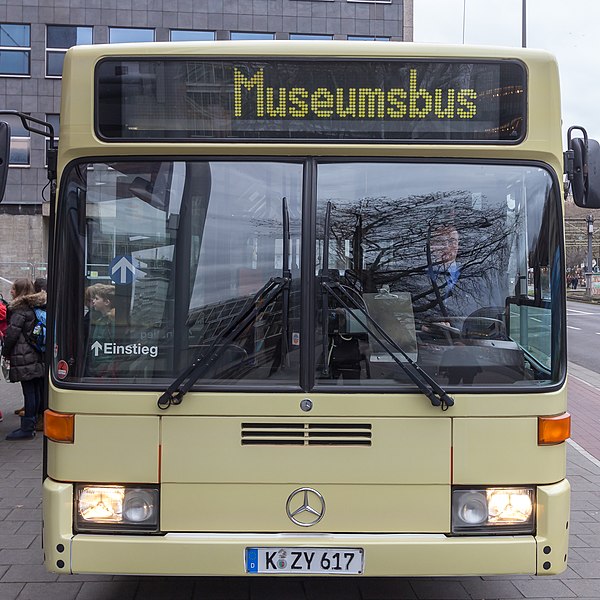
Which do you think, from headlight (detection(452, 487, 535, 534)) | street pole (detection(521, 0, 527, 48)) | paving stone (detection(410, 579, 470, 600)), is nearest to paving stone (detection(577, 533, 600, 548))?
paving stone (detection(410, 579, 470, 600))

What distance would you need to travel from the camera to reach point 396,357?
12.2 ft

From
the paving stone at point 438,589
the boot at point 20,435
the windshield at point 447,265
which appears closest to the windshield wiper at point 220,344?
the windshield at point 447,265

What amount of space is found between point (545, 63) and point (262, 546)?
2598mm

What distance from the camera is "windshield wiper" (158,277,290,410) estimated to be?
3.69m

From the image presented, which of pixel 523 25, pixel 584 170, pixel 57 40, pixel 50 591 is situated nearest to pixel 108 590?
pixel 50 591

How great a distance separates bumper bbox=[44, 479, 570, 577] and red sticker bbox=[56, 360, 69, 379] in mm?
514

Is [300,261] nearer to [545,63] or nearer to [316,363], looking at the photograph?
[316,363]

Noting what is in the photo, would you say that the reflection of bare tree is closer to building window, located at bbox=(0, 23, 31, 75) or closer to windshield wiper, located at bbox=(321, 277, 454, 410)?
windshield wiper, located at bbox=(321, 277, 454, 410)

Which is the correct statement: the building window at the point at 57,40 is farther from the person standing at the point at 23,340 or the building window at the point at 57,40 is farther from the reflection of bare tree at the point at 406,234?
the reflection of bare tree at the point at 406,234

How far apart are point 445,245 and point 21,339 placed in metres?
5.98

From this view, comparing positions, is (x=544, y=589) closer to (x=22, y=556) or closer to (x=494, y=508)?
(x=494, y=508)

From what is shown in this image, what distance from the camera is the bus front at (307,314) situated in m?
3.71

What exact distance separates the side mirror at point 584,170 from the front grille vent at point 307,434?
1.64 m

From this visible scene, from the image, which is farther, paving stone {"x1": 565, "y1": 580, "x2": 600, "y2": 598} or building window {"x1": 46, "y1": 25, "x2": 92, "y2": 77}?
building window {"x1": 46, "y1": 25, "x2": 92, "y2": 77}
